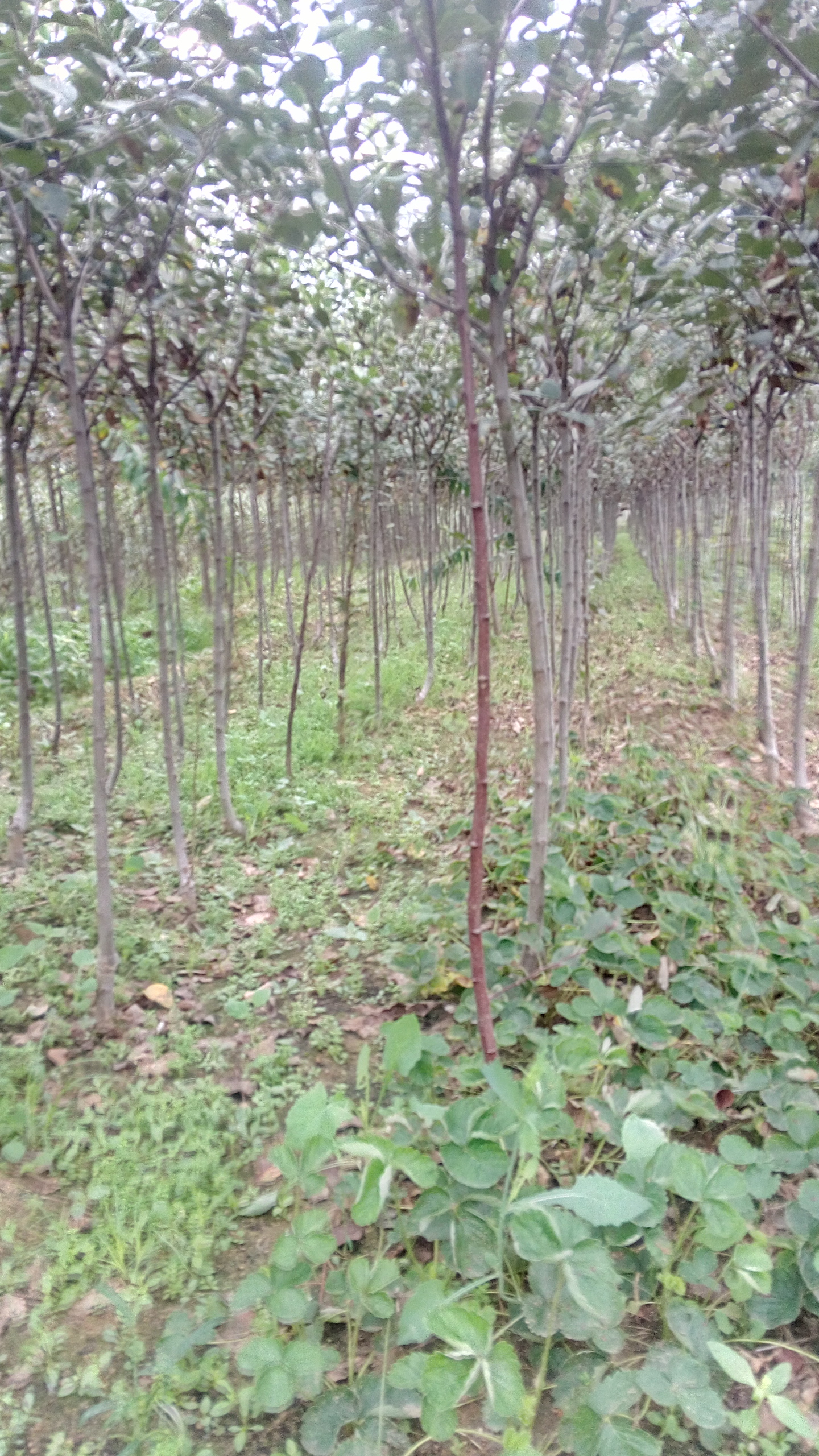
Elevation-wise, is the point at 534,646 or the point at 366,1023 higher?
the point at 534,646

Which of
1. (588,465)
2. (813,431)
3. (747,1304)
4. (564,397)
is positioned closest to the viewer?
(747,1304)

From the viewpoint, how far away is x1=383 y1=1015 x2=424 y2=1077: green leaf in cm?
194

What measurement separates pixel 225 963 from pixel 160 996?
1.18 feet

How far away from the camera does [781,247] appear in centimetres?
244

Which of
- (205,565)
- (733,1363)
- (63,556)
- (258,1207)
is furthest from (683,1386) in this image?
(63,556)

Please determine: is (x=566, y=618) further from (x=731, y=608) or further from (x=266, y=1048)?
(x=731, y=608)

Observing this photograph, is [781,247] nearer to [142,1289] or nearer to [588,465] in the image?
[588,465]

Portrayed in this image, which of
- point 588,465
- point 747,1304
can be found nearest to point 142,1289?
point 747,1304

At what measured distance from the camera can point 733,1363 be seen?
1407mm

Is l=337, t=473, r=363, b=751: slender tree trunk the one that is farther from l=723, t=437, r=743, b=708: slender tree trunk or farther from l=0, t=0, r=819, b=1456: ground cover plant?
l=723, t=437, r=743, b=708: slender tree trunk

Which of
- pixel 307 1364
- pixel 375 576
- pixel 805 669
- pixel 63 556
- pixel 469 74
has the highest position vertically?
pixel 469 74

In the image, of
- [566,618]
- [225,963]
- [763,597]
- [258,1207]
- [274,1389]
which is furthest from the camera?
[763,597]

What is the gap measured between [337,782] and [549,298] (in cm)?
330

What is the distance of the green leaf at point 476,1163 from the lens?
1.69m
